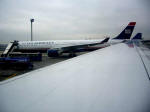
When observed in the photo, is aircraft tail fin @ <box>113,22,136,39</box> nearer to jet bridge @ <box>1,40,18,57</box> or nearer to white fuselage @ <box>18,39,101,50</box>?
white fuselage @ <box>18,39,101,50</box>

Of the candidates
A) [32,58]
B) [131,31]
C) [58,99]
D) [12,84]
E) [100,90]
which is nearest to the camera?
[58,99]

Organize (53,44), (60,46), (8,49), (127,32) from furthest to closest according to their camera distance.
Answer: (127,32)
(53,44)
(60,46)
(8,49)

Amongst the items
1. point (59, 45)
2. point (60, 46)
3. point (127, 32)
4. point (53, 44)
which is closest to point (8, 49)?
point (53, 44)

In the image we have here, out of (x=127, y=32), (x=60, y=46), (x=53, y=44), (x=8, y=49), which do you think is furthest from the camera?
(x=127, y=32)

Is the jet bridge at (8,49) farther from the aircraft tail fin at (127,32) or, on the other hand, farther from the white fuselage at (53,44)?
the aircraft tail fin at (127,32)

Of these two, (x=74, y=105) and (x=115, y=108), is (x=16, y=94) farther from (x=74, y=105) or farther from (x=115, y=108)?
(x=115, y=108)

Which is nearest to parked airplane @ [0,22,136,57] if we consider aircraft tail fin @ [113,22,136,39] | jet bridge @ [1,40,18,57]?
jet bridge @ [1,40,18,57]

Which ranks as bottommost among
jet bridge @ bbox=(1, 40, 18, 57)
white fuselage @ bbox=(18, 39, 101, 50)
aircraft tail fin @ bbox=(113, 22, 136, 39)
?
jet bridge @ bbox=(1, 40, 18, 57)

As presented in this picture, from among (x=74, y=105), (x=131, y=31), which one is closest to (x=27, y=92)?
(x=74, y=105)

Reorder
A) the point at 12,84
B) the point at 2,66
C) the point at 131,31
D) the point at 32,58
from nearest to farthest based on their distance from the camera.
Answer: the point at 12,84, the point at 2,66, the point at 32,58, the point at 131,31

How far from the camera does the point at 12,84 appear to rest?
1.20 metres

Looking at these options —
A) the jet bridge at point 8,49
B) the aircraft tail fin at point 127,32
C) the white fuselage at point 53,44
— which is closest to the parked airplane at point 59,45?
the white fuselage at point 53,44

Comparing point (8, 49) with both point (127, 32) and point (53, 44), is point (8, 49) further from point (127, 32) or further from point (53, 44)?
point (127, 32)

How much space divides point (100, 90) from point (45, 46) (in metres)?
17.9
